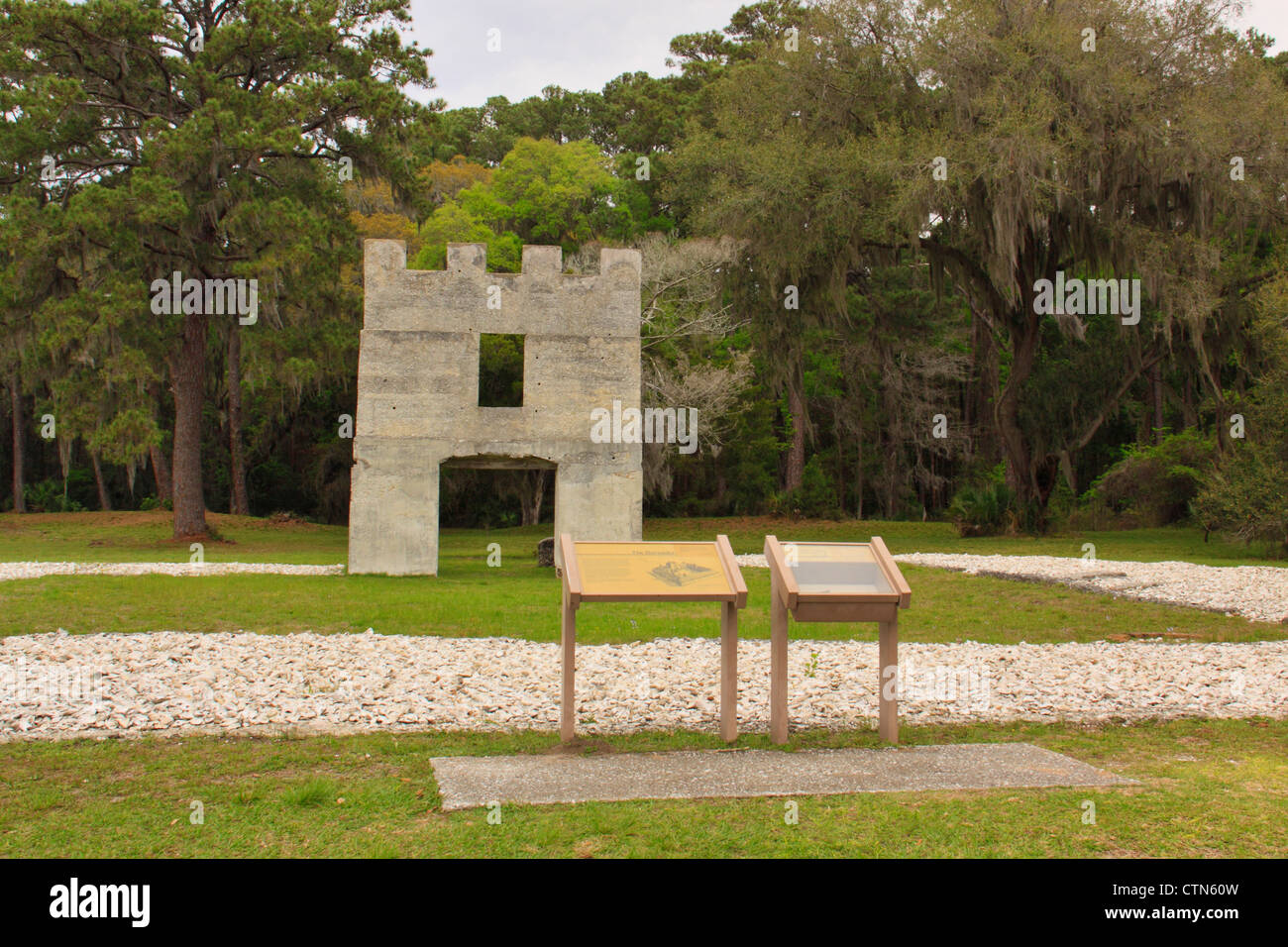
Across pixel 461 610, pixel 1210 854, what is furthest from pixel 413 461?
pixel 1210 854

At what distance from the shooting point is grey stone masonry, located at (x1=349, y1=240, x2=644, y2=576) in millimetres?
16359

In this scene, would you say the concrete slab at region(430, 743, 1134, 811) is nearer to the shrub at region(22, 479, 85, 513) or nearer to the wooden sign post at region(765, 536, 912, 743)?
the wooden sign post at region(765, 536, 912, 743)

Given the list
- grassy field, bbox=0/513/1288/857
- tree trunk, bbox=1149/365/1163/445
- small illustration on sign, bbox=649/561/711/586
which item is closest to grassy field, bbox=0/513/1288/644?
grassy field, bbox=0/513/1288/857

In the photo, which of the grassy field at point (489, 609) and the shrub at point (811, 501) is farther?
the shrub at point (811, 501)

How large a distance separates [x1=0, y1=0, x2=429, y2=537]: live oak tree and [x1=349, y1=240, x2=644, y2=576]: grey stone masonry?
6038mm

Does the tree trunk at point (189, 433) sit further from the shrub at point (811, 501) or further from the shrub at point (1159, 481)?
the shrub at point (1159, 481)

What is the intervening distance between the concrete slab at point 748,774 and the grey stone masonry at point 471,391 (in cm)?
1067

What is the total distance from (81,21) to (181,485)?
30.0ft

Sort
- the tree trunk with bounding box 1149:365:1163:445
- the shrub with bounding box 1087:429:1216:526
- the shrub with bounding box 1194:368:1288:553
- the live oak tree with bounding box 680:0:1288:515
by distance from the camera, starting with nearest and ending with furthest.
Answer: the shrub with bounding box 1194:368:1288:553 → the live oak tree with bounding box 680:0:1288:515 → the shrub with bounding box 1087:429:1216:526 → the tree trunk with bounding box 1149:365:1163:445

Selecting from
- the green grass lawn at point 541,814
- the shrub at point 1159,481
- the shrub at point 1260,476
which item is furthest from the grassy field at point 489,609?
the shrub at point 1159,481

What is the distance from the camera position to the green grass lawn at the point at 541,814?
14.3ft

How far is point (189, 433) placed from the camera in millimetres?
23406

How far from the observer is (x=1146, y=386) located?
3447 centimetres

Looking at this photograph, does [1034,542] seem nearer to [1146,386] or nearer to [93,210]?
[1146,386]
